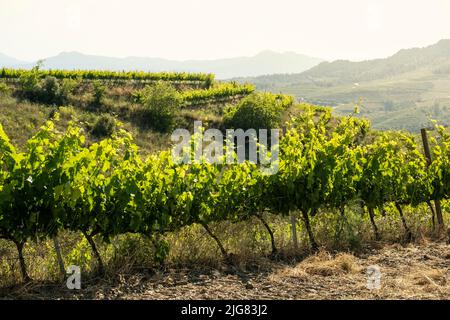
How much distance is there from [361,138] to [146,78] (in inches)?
854

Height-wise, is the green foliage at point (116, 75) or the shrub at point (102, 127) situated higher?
the green foliage at point (116, 75)

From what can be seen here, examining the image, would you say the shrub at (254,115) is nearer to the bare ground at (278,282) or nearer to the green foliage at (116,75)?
the green foliage at (116,75)

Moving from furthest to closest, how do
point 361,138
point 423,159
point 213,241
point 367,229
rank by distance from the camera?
point 361,138, point 423,159, point 367,229, point 213,241

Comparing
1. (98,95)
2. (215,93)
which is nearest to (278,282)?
(98,95)

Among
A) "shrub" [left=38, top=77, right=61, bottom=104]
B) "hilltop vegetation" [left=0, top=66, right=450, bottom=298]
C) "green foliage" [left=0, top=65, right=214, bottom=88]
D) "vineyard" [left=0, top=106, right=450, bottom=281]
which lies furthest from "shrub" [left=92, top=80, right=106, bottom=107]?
"vineyard" [left=0, top=106, right=450, bottom=281]

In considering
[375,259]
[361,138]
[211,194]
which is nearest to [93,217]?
[211,194]

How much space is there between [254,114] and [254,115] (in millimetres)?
135

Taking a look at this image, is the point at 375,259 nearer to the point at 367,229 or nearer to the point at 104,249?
the point at 367,229

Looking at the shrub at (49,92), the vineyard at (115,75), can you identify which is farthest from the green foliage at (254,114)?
the shrub at (49,92)

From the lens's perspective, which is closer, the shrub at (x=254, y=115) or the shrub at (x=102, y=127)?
the shrub at (x=102, y=127)

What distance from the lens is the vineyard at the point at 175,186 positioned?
5867mm

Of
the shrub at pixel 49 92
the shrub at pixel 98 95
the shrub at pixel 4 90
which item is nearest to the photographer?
the shrub at pixel 4 90

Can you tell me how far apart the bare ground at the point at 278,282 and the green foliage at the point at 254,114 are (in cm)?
3569
